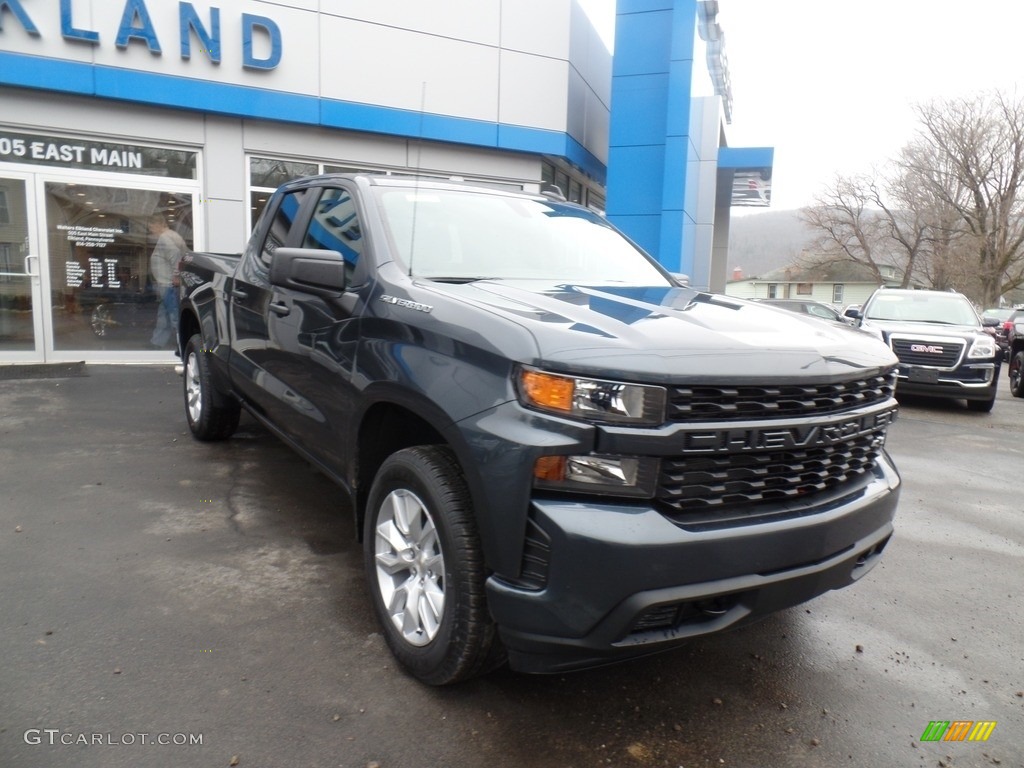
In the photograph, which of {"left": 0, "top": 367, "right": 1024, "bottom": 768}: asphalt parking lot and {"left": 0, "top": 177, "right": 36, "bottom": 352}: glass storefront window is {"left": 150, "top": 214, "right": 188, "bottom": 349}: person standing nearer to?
{"left": 0, "top": 177, "right": 36, "bottom": 352}: glass storefront window

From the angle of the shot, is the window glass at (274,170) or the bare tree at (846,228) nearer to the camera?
the window glass at (274,170)

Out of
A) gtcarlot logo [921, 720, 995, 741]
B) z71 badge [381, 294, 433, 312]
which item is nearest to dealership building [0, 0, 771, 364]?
z71 badge [381, 294, 433, 312]

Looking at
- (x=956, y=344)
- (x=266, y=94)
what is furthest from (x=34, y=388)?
(x=956, y=344)

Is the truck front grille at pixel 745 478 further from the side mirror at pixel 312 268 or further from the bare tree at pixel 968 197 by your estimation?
the bare tree at pixel 968 197

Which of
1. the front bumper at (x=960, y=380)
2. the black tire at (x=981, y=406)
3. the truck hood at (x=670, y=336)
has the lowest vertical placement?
the black tire at (x=981, y=406)

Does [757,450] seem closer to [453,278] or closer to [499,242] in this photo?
[453,278]

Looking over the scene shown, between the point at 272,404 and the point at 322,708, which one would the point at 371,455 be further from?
the point at 272,404

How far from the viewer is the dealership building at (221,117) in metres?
9.13

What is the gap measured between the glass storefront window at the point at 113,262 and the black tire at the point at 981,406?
10604 mm

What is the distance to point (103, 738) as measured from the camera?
90.2 inches

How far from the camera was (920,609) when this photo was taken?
3.46 metres

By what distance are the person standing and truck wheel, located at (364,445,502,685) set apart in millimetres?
8352

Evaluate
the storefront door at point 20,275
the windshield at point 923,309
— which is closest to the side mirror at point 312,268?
the storefront door at point 20,275

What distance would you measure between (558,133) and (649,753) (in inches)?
431
